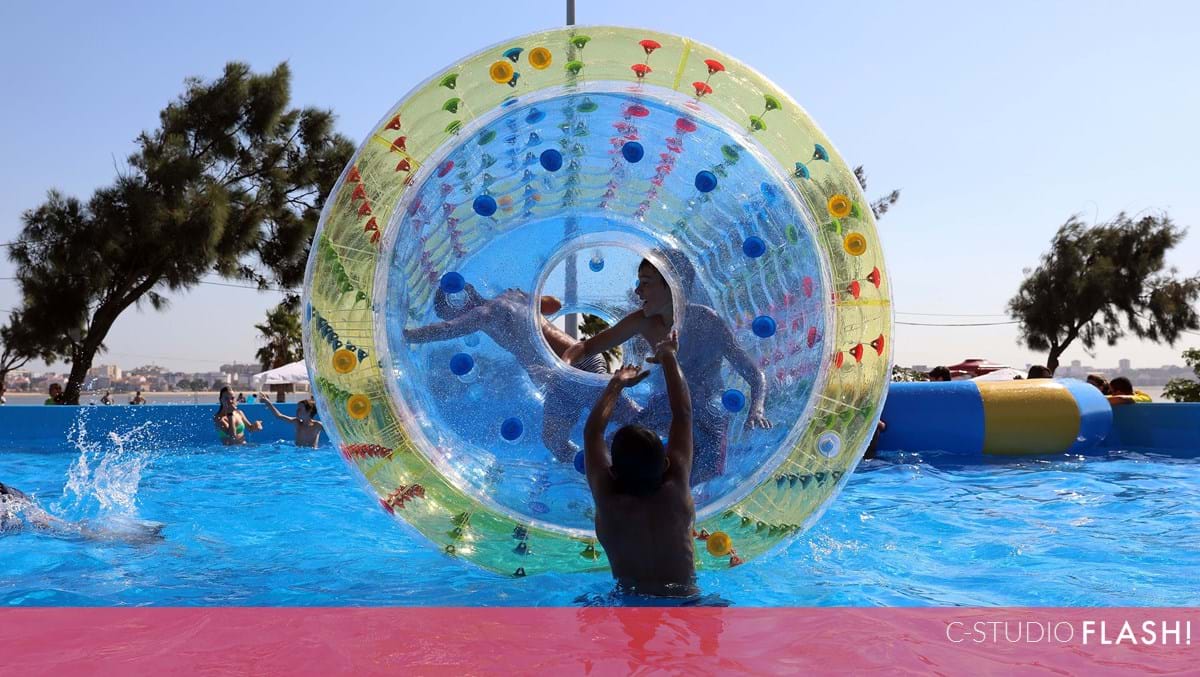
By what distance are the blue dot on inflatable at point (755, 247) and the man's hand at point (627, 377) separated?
0.60 meters

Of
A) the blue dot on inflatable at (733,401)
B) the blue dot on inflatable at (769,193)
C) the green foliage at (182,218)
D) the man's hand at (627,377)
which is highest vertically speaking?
the green foliage at (182,218)

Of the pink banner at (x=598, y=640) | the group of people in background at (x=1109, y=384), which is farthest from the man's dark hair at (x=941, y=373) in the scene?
the pink banner at (x=598, y=640)

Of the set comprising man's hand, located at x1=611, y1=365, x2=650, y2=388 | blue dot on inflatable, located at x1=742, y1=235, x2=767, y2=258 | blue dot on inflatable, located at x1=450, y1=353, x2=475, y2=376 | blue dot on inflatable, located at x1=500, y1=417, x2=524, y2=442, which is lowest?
blue dot on inflatable, located at x1=500, y1=417, x2=524, y2=442

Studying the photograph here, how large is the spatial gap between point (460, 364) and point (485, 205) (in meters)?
0.60

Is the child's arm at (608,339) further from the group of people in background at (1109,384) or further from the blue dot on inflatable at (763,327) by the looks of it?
the group of people in background at (1109,384)

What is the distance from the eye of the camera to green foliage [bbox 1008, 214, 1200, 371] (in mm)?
26047

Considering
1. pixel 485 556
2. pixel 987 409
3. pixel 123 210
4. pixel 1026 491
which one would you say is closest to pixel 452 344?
pixel 485 556

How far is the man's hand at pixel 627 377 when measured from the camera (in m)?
3.52

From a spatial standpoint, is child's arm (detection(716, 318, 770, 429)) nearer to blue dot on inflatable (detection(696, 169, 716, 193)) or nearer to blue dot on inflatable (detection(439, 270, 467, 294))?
blue dot on inflatable (detection(696, 169, 716, 193))

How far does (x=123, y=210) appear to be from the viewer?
784 inches

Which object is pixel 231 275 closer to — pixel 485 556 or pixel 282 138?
pixel 282 138

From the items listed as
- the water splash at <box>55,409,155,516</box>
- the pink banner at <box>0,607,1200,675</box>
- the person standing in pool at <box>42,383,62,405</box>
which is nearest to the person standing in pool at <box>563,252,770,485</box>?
the pink banner at <box>0,607,1200,675</box>

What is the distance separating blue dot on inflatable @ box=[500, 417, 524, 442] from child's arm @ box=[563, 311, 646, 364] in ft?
1.21

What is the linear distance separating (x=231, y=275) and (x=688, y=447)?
773 inches
